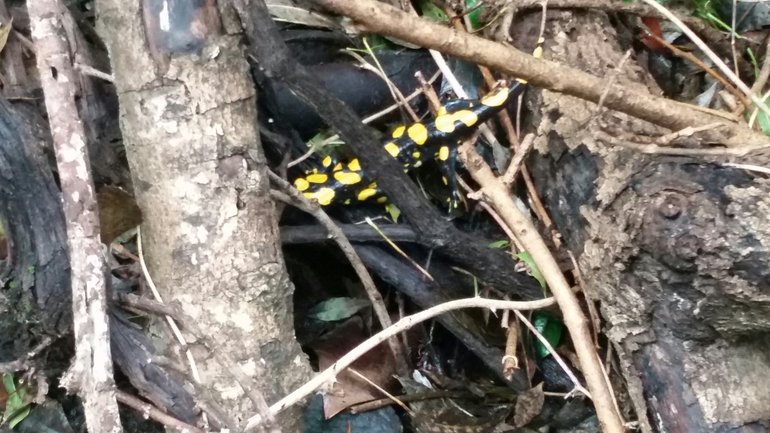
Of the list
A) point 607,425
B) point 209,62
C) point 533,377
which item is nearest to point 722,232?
point 607,425

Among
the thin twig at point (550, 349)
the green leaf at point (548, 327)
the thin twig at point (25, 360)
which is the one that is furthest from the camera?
the green leaf at point (548, 327)

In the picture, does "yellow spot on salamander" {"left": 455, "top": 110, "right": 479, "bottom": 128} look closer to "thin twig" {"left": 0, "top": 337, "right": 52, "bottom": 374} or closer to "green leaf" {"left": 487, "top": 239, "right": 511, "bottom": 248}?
"green leaf" {"left": 487, "top": 239, "right": 511, "bottom": 248}

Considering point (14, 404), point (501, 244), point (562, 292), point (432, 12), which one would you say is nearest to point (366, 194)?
point (501, 244)

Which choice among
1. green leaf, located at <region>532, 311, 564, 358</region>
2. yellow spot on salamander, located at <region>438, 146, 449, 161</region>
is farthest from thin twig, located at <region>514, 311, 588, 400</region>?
yellow spot on salamander, located at <region>438, 146, 449, 161</region>

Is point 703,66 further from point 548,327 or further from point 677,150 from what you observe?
point 548,327

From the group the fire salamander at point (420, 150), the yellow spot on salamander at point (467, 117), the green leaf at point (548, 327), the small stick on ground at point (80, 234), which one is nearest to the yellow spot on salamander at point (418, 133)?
the fire salamander at point (420, 150)

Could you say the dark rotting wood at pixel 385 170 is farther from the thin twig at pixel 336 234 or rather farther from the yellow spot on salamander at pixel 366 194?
the yellow spot on salamander at pixel 366 194
